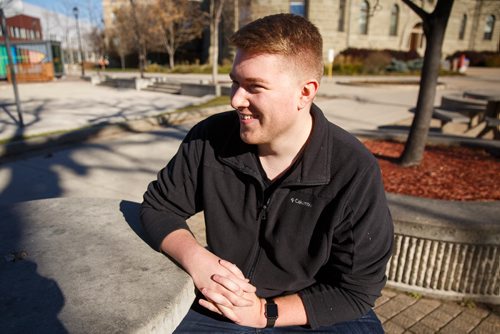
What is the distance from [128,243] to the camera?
1.66 meters

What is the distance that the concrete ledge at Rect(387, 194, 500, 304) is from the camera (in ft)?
8.30

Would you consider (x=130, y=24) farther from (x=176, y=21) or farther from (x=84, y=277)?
(x=84, y=277)

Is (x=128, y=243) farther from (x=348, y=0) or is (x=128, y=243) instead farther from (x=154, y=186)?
(x=348, y=0)

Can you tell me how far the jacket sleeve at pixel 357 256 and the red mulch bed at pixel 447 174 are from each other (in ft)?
8.05

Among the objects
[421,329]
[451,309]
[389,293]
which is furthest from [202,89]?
[421,329]

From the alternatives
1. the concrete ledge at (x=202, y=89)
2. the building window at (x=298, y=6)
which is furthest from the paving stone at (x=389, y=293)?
the building window at (x=298, y=6)

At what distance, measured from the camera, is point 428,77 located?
452 centimetres

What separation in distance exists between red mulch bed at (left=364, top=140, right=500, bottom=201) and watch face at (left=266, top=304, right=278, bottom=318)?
2686 millimetres

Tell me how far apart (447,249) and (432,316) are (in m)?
0.49

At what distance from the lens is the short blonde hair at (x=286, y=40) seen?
1.48 meters

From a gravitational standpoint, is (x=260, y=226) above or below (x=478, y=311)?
above

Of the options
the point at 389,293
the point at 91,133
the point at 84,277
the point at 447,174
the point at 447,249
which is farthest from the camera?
the point at 91,133

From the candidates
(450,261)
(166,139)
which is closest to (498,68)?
(166,139)

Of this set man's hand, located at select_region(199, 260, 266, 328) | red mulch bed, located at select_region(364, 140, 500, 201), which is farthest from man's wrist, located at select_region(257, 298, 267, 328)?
red mulch bed, located at select_region(364, 140, 500, 201)
